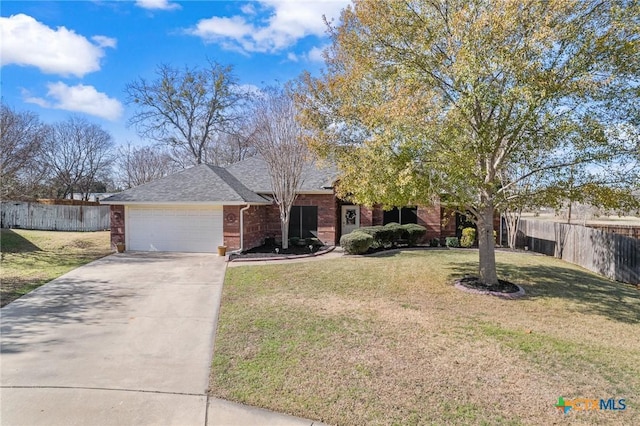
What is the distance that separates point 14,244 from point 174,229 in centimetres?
701

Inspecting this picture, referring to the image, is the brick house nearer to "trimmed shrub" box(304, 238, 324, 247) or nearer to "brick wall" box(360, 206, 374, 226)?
"brick wall" box(360, 206, 374, 226)

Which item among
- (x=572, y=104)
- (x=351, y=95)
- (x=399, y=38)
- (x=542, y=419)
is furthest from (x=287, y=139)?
(x=542, y=419)

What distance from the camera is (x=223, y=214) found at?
15211mm

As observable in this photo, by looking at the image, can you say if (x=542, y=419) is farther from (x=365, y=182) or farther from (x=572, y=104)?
(x=572, y=104)

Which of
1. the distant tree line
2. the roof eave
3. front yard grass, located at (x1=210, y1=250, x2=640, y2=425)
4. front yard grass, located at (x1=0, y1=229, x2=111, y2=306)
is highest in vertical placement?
the distant tree line

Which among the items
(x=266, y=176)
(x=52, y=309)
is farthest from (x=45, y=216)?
(x=52, y=309)

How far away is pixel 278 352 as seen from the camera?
5.38 meters

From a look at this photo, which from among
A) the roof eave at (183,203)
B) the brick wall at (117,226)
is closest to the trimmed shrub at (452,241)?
the roof eave at (183,203)

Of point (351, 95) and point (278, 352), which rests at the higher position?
point (351, 95)

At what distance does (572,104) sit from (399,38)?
13.7 ft

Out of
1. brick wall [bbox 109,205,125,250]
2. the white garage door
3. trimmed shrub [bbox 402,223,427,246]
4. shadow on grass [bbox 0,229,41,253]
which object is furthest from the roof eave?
trimmed shrub [bbox 402,223,427,246]

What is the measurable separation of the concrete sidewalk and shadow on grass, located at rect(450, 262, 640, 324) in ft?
24.8

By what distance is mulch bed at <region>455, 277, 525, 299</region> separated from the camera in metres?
9.09

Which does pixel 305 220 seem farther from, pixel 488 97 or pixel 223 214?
pixel 488 97
